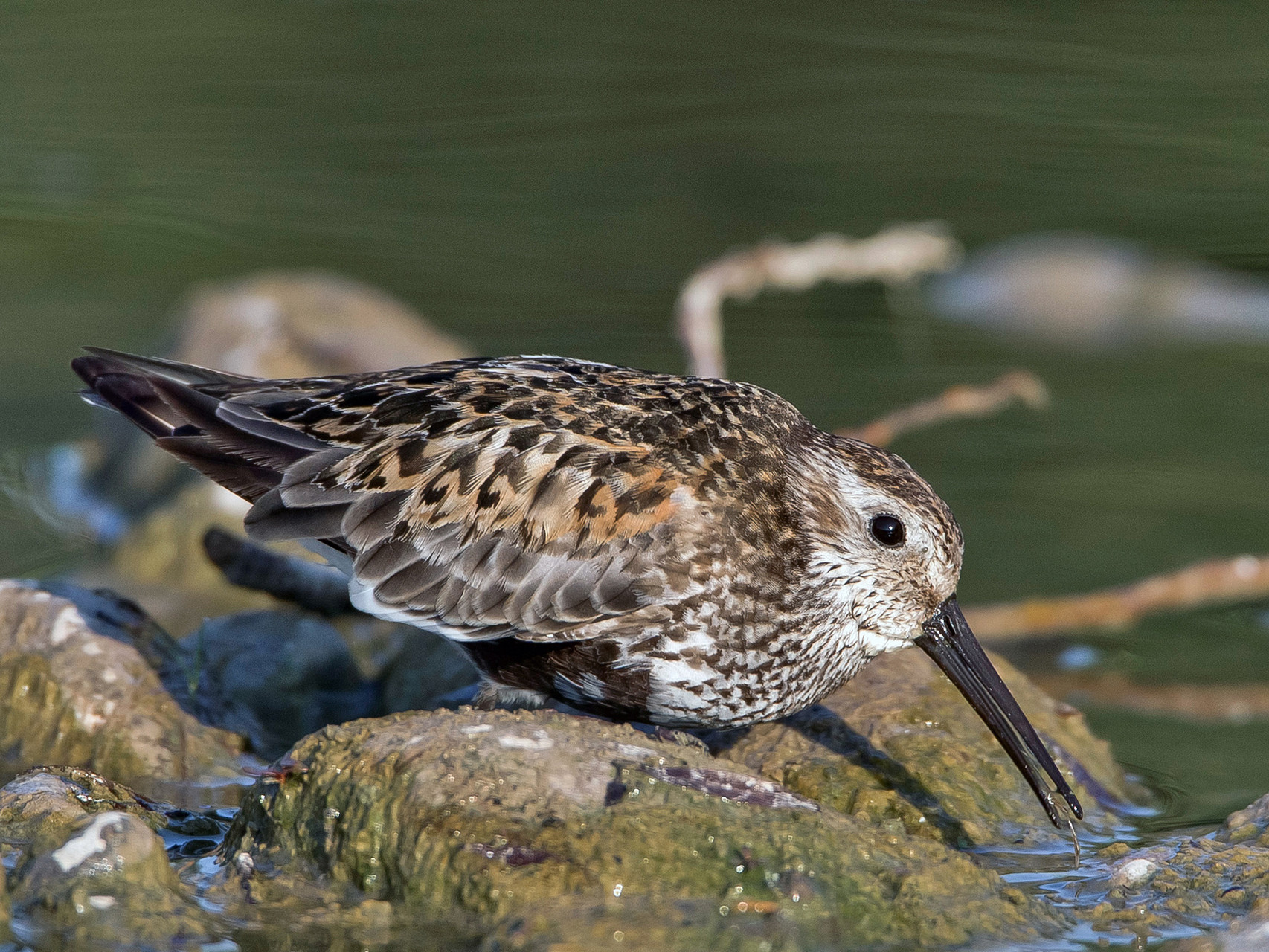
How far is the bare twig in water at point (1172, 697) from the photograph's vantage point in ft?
24.6

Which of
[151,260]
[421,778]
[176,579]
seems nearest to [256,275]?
[151,260]

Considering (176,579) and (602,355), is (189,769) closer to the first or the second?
(176,579)

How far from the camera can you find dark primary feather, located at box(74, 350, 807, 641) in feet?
18.6

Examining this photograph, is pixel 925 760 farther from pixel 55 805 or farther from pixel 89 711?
pixel 89 711

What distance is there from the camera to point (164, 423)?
641 centimetres

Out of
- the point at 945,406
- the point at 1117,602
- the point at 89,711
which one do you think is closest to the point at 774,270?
the point at 945,406

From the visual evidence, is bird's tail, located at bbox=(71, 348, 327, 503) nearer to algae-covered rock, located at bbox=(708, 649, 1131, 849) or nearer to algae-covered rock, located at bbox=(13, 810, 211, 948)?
algae-covered rock, located at bbox=(13, 810, 211, 948)

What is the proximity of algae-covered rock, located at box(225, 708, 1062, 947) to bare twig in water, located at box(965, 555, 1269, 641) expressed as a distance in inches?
124

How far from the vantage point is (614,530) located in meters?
5.70

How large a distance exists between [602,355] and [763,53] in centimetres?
477

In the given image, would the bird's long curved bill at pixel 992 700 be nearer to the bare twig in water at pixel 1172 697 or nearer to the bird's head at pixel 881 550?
the bird's head at pixel 881 550

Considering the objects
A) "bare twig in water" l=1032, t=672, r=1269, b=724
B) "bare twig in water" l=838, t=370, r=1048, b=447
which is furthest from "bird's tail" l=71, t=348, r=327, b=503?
"bare twig in water" l=1032, t=672, r=1269, b=724

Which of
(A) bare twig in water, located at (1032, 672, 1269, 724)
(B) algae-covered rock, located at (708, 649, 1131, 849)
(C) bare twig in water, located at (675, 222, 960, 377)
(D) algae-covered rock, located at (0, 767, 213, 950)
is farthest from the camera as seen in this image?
(C) bare twig in water, located at (675, 222, 960, 377)

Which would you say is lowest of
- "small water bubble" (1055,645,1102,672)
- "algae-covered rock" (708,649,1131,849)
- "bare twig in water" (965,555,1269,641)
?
"small water bubble" (1055,645,1102,672)
